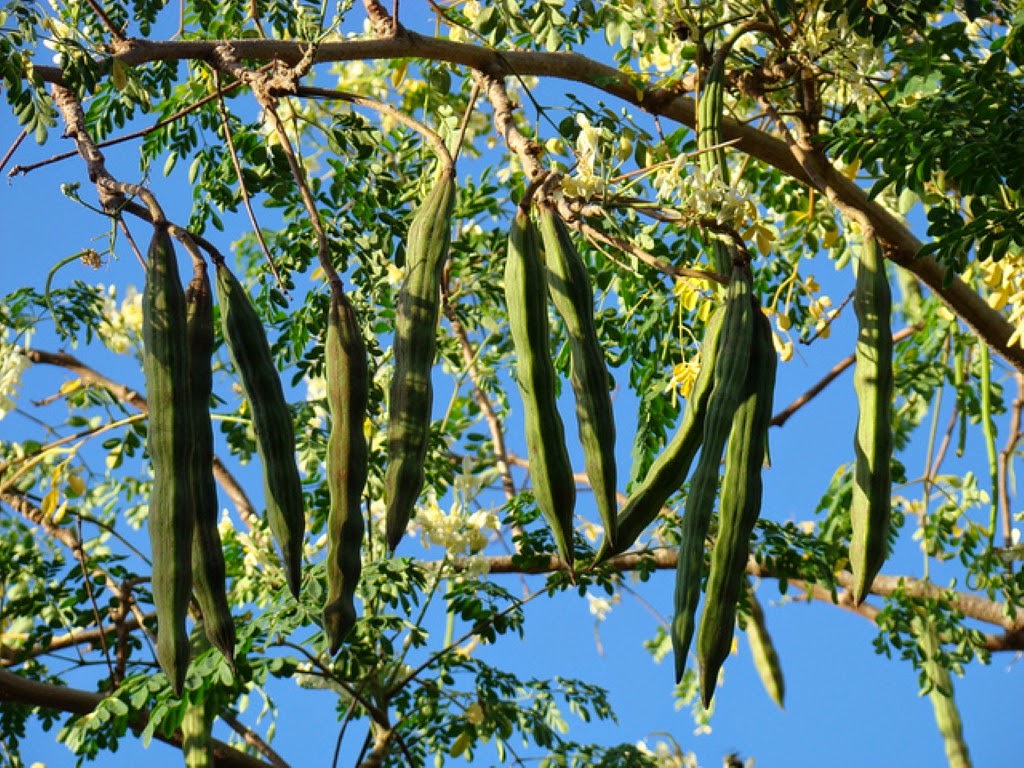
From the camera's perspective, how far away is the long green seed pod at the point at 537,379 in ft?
5.98

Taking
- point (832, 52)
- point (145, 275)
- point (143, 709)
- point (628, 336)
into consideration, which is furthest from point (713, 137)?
point (143, 709)

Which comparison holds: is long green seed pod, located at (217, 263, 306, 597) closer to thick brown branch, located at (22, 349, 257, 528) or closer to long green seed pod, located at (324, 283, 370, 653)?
long green seed pod, located at (324, 283, 370, 653)

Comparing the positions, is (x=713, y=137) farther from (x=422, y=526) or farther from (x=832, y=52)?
(x=422, y=526)

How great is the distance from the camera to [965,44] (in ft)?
9.27

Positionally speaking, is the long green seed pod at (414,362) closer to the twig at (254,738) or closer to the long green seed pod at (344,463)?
the long green seed pod at (344,463)

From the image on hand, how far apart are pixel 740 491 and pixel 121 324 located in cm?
366

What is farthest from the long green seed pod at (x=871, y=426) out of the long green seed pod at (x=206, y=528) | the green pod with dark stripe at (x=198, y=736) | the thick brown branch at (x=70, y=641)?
the thick brown branch at (x=70, y=641)

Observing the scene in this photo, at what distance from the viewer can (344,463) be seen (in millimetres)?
1807

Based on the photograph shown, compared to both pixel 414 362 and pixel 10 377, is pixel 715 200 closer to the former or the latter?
pixel 414 362

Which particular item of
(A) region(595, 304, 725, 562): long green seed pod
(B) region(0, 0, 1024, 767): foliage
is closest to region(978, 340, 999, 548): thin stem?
(B) region(0, 0, 1024, 767): foliage

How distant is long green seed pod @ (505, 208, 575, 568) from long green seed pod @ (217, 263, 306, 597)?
29 cm

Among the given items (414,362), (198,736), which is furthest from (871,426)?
(198,736)

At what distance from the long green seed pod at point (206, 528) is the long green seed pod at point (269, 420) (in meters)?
0.04

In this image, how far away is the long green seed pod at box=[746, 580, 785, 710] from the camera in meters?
5.16
